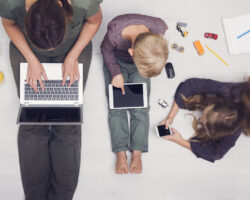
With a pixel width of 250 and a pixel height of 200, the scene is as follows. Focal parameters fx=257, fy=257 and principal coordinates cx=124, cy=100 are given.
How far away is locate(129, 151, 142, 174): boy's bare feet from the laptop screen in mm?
377

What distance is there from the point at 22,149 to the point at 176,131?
32.7 inches

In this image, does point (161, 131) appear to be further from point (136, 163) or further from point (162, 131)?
point (136, 163)

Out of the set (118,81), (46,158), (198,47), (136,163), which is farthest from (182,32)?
(46,158)

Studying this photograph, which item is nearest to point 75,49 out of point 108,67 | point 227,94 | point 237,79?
point 108,67

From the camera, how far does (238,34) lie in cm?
156

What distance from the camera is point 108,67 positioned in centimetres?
138

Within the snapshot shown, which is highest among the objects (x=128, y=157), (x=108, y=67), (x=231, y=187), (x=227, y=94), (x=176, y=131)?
(x=108, y=67)

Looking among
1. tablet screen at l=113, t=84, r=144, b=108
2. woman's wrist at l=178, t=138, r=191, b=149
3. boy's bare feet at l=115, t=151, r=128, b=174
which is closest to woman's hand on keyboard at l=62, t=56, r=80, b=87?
tablet screen at l=113, t=84, r=144, b=108

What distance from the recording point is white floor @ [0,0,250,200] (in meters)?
1.40

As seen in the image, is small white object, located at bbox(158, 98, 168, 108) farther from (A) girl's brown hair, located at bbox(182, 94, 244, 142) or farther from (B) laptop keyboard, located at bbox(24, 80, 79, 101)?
(B) laptop keyboard, located at bbox(24, 80, 79, 101)

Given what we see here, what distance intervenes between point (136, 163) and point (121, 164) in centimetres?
8

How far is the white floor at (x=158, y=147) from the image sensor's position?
4.59 ft

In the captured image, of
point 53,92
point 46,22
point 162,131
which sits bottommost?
point 162,131

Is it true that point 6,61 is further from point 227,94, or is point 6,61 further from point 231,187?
point 231,187
